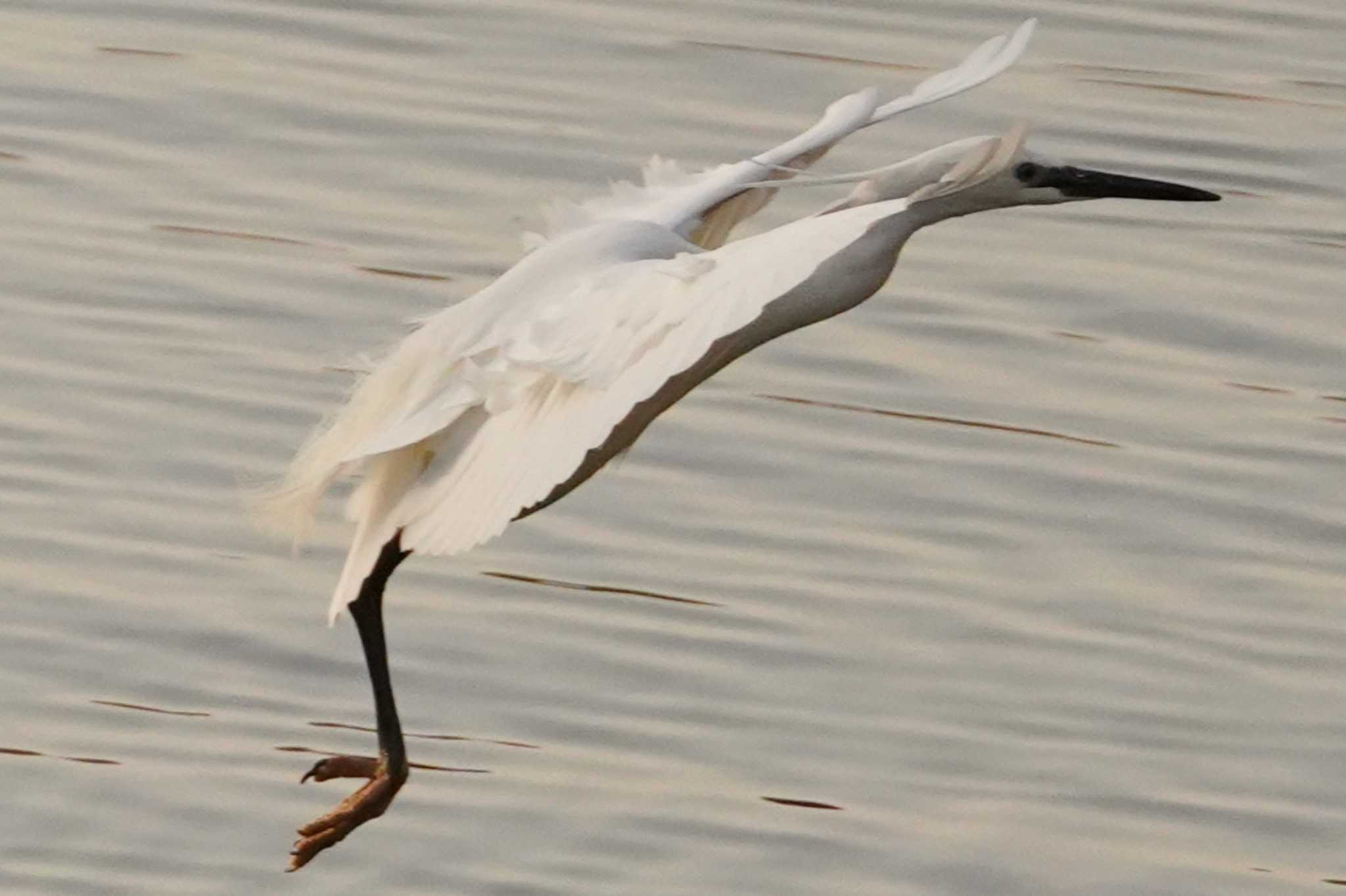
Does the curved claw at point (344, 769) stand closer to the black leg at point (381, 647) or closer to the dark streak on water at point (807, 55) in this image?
the black leg at point (381, 647)

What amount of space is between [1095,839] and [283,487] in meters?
1.52

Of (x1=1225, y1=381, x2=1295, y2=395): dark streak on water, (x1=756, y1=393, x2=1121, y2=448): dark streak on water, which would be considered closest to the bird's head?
(x1=756, y1=393, x2=1121, y2=448): dark streak on water

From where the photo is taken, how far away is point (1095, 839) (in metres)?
6.22

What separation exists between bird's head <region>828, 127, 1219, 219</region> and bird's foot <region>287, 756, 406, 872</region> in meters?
1.09

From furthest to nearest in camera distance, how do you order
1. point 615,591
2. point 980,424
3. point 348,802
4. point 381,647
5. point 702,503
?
point 980,424 < point 702,503 < point 615,591 < point 381,647 < point 348,802

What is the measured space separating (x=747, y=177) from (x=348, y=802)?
3.57ft

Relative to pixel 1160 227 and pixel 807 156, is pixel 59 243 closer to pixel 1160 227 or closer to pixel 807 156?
pixel 1160 227

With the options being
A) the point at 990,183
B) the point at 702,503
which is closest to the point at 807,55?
the point at 702,503

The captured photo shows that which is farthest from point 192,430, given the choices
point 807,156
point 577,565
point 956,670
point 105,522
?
point 807,156

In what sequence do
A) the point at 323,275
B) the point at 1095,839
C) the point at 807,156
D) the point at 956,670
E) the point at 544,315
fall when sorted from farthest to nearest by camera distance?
the point at 323,275 → the point at 956,670 → the point at 1095,839 → the point at 807,156 → the point at 544,315

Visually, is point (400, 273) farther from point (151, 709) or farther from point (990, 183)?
point (990, 183)

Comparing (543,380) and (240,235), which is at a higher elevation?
(543,380)

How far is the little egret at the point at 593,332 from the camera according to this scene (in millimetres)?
4562

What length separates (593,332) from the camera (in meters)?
4.70
